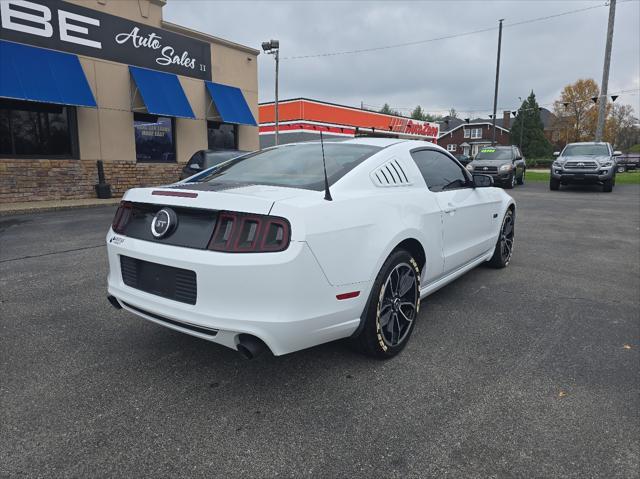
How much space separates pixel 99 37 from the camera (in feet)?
42.6

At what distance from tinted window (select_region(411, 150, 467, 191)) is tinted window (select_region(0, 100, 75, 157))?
12.0 metres

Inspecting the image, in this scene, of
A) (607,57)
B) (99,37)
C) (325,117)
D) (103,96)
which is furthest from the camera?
(325,117)

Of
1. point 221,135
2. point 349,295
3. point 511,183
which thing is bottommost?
point 349,295

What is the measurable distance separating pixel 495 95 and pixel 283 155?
1212 inches

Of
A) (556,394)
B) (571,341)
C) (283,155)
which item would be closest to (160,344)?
(283,155)

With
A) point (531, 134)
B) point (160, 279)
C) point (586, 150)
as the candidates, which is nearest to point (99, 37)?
point (160, 279)

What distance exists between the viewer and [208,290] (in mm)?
2320

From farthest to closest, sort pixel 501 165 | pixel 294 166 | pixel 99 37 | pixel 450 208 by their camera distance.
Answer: pixel 501 165
pixel 99 37
pixel 450 208
pixel 294 166

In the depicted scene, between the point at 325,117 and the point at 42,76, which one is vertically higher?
the point at 325,117

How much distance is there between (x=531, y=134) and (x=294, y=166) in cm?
7075

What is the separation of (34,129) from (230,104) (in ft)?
21.8

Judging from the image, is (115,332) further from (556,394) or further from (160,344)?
(556,394)

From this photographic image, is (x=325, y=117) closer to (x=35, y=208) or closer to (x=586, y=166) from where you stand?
(x=586, y=166)

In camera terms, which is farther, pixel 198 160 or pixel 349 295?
pixel 198 160
